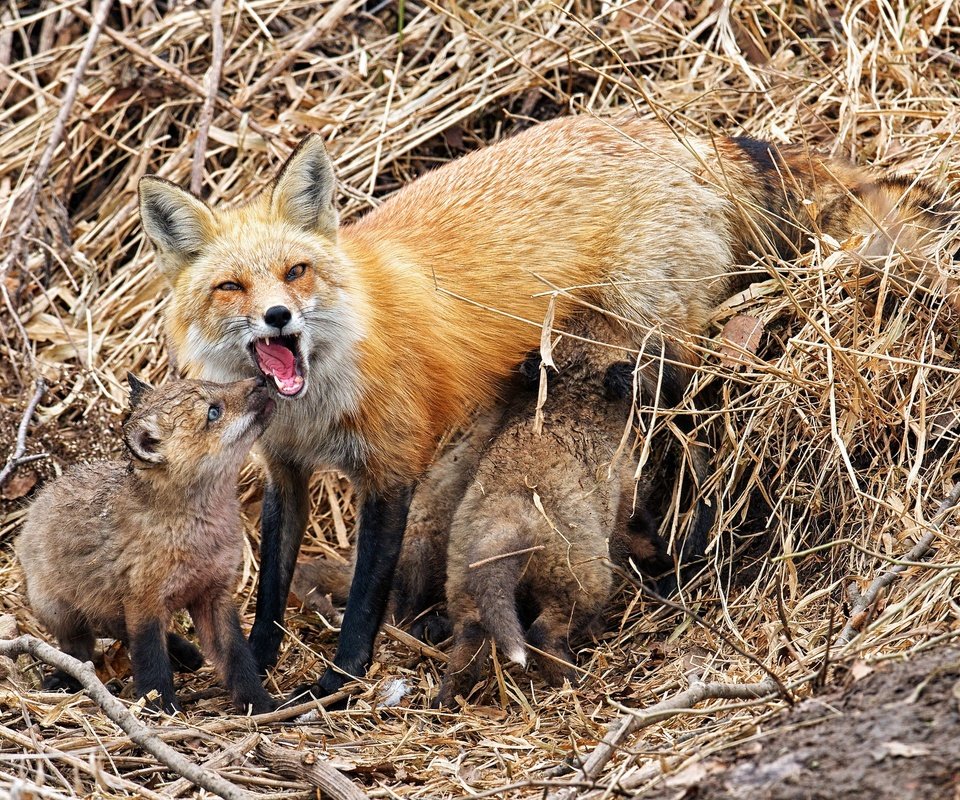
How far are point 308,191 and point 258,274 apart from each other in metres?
0.58

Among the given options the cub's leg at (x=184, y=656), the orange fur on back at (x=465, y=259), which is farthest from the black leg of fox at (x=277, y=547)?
the cub's leg at (x=184, y=656)

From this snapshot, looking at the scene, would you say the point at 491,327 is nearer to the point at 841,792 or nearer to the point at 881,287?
the point at 881,287

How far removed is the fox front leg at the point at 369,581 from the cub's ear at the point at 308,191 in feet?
4.37

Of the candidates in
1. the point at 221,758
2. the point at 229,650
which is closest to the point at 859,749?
the point at 221,758

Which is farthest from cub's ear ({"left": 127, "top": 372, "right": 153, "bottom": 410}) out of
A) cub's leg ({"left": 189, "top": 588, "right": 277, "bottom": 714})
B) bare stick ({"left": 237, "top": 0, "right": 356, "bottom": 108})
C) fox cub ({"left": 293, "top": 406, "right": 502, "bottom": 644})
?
bare stick ({"left": 237, "top": 0, "right": 356, "bottom": 108})

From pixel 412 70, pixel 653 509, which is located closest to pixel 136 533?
pixel 653 509

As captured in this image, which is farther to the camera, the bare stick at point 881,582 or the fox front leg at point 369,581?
the fox front leg at point 369,581

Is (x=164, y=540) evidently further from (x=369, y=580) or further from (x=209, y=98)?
(x=209, y=98)

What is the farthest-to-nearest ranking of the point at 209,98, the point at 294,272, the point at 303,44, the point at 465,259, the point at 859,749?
the point at 303,44 → the point at 209,98 → the point at 465,259 → the point at 294,272 → the point at 859,749

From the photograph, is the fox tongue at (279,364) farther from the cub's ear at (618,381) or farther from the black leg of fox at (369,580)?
the cub's ear at (618,381)

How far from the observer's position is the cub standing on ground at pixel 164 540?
4.82 metres

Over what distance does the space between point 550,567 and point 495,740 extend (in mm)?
830

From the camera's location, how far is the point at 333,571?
5.97 metres

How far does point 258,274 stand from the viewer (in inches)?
197
